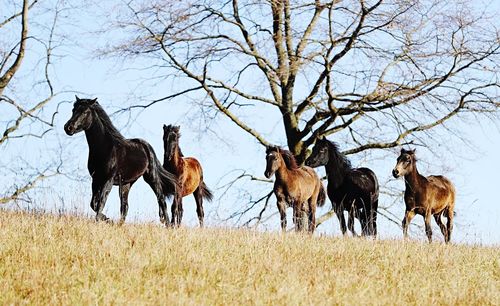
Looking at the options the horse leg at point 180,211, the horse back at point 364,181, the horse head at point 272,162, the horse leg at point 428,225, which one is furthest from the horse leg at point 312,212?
the horse leg at point 180,211

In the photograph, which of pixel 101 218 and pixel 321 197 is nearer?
pixel 101 218

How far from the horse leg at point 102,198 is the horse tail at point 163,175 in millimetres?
1314

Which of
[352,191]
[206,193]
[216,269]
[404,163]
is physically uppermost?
[404,163]

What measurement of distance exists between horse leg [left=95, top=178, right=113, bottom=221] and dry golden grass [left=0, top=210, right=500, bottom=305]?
365 millimetres

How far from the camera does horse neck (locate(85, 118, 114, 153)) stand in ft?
42.5

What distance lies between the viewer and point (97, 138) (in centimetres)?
1298

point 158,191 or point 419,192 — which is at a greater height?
point 419,192

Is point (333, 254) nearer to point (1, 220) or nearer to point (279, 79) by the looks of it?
point (1, 220)

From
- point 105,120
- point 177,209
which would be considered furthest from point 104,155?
point 177,209

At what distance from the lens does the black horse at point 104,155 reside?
41.8 feet

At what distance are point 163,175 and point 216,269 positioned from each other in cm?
594

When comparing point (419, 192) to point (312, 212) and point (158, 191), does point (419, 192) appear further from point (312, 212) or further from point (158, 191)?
point (158, 191)

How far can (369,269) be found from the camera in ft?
32.2

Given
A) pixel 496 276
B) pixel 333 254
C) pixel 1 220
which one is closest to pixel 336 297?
pixel 333 254
